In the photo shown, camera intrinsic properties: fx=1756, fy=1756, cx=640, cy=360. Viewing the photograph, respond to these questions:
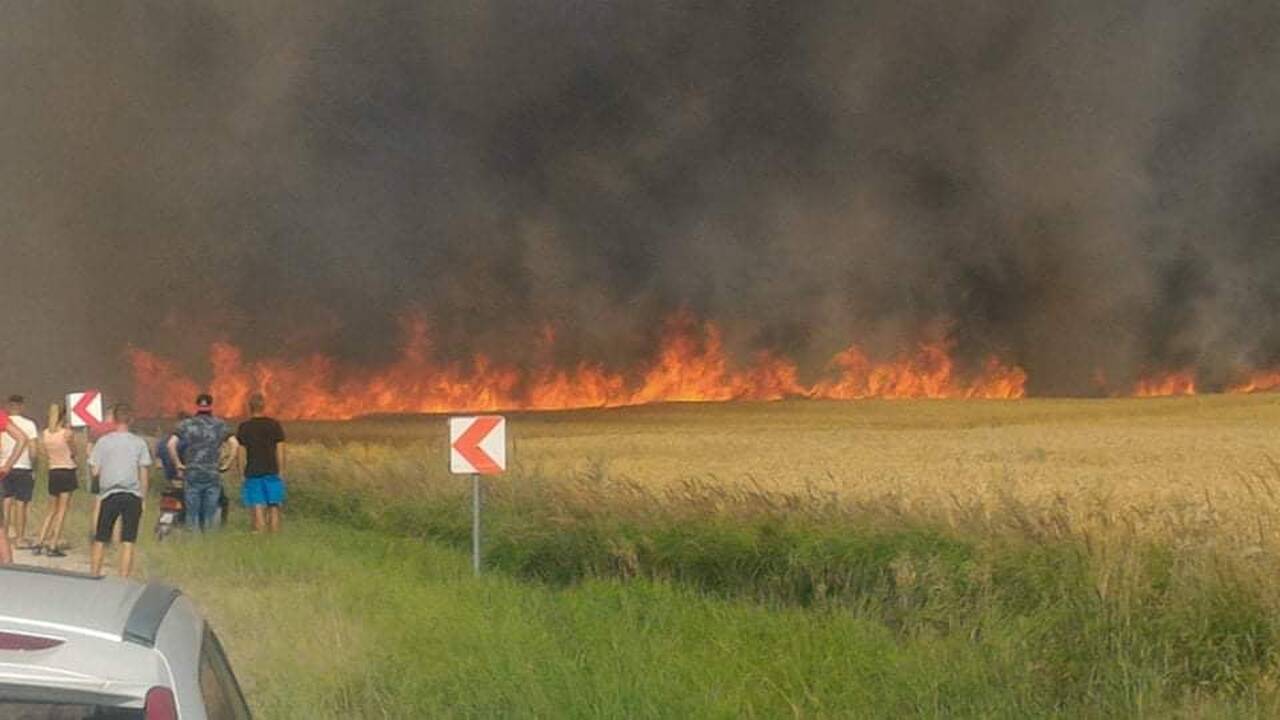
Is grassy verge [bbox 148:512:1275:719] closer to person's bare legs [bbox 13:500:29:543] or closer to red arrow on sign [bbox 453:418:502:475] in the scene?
red arrow on sign [bbox 453:418:502:475]

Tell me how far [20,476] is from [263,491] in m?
2.79

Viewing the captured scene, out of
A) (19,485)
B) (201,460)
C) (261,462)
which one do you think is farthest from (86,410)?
(201,460)

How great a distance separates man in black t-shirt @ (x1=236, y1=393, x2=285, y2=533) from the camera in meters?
20.7

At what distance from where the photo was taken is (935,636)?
11.8 m

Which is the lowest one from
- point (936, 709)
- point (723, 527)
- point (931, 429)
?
point (936, 709)

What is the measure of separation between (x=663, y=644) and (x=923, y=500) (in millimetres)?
8348

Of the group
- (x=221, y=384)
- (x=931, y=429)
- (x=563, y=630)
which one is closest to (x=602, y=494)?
(x=563, y=630)

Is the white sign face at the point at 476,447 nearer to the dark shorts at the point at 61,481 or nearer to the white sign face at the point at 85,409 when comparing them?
the dark shorts at the point at 61,481

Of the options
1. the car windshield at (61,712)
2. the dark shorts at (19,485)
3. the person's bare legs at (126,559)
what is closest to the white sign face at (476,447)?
Result: the person's bare legs at (126,559)

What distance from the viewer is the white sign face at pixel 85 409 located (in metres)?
27.2

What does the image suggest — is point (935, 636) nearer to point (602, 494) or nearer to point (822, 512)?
point (822, 512)

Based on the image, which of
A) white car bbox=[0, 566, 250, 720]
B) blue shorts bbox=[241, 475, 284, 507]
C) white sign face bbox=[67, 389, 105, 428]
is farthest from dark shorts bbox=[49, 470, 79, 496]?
white car bbox=[0, 566, 250, 720]

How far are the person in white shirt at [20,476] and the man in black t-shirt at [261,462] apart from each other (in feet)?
7.88

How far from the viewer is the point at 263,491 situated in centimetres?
2097
